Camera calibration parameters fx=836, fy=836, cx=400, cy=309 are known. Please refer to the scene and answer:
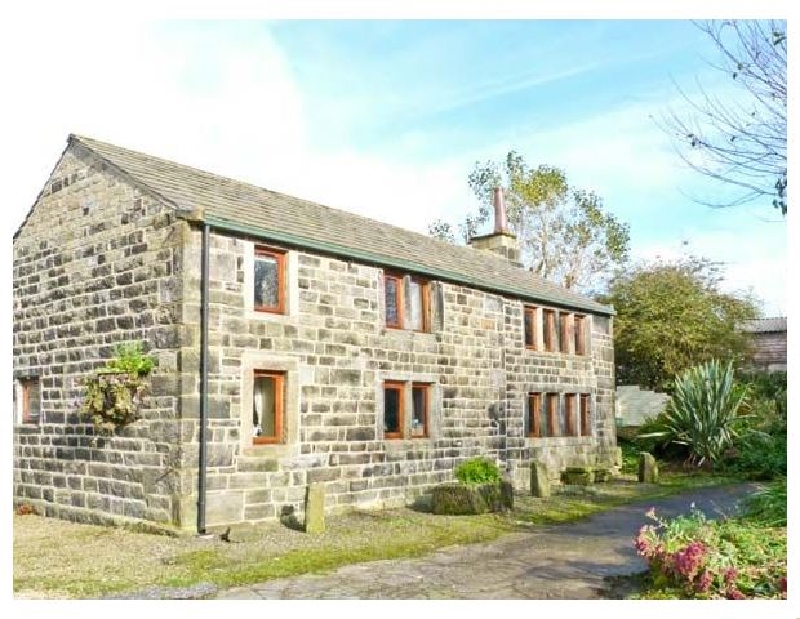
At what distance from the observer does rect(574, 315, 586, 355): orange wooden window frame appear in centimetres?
2381

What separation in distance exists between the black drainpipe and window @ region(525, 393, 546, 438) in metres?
10.5

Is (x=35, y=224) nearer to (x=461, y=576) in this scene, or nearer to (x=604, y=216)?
(x=461, y=576)

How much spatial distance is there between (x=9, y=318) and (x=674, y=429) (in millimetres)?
19541

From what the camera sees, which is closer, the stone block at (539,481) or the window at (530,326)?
the stone block at (539,481)

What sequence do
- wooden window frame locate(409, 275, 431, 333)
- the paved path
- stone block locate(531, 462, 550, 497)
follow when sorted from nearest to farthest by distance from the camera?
the paved path → wooden window frame locate(409, 275, 431, 333) → stone block locate(531, 462, 550, 497)

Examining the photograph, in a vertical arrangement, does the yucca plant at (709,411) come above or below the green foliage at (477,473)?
above

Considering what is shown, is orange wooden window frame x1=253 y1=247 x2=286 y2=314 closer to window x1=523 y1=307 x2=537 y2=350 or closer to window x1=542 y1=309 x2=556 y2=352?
window x1=523 y1=307 x2=537 y2=350

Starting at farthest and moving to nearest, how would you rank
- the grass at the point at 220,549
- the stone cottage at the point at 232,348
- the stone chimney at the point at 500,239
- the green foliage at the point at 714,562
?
the stone chimney at the point at 500,239
the stone cottage at the point at 232,348
the grass at the point at 220,549
the green foliage at the point at 714,562

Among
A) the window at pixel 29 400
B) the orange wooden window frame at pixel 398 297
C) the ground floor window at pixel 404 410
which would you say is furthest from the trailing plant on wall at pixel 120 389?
the orange wooden window frame at pixel 398 297

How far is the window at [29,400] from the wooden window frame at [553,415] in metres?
12.3

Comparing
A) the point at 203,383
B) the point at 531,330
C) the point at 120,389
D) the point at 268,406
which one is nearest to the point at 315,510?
the point at 268,406

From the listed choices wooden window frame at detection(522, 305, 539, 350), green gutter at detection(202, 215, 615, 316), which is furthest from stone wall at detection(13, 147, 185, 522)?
wooden window frame at detection(522, 305, 539, 350)

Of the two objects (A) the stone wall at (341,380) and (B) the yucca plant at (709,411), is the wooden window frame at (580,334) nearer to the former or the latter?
(B) the yucca plant at (709,411)

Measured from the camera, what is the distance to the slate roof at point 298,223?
13.8 metres
